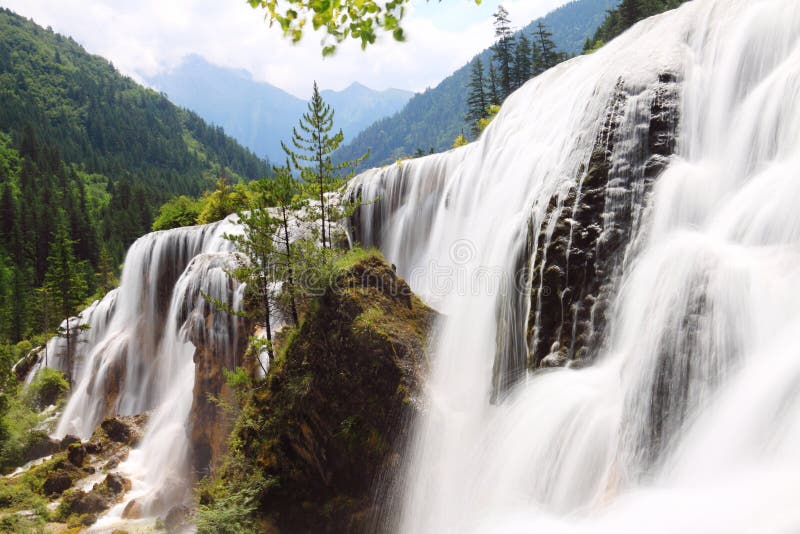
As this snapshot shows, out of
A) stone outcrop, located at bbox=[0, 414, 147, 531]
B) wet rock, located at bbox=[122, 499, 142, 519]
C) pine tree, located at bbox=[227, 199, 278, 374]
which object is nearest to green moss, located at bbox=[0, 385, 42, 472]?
stone outcrop, located at bbox=[0, 414, 147, 531]

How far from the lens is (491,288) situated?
452 inches

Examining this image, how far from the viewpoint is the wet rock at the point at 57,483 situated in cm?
1811

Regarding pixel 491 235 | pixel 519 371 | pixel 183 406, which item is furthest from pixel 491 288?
pixel 183 406

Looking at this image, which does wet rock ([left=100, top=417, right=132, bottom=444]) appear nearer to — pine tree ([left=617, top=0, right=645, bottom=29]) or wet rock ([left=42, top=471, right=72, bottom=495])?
wet rock ([left=42, top=471, right=72, bottom=495])

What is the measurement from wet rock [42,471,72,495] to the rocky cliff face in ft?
38.2

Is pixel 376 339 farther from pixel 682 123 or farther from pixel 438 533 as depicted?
pixel 682 123

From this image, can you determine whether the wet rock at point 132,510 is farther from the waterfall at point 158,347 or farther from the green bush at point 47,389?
the green bush at point 47,389

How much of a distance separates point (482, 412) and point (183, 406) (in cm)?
1625

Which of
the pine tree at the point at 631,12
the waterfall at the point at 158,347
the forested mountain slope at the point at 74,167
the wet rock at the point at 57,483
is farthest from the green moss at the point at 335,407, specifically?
the pine tree at the point at 631,12

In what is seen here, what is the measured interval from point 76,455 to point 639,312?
22306mm

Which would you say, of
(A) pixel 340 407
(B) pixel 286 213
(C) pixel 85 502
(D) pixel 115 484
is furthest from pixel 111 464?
(A) pixel 340 407

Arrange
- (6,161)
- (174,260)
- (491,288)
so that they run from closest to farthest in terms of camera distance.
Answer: (491,288), (174,260), (6,161)

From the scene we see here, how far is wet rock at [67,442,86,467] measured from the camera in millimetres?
19672

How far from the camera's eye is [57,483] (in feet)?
60.0
